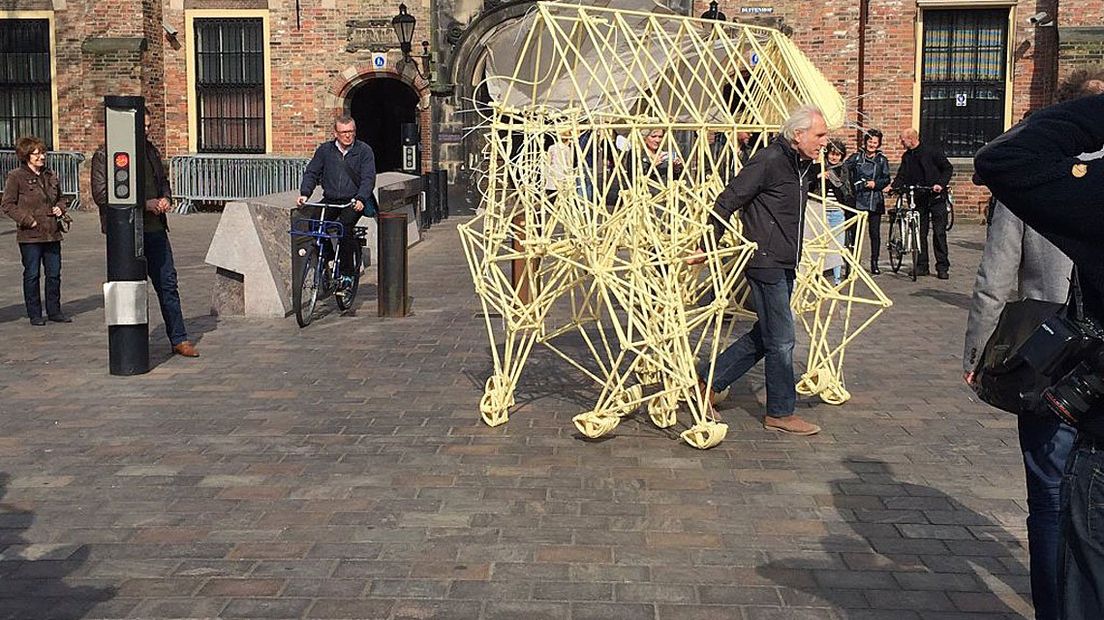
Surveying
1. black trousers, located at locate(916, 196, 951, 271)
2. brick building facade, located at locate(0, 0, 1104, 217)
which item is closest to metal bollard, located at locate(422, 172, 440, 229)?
brick building facade, located at locate(0, 0, 1104, 217)

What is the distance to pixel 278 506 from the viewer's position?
5543mm

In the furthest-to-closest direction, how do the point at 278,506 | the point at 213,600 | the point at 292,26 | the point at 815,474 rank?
the point at 292,26 → the point at 815,474 → the point at 278,506 → the point at 213,600

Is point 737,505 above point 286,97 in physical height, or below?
below

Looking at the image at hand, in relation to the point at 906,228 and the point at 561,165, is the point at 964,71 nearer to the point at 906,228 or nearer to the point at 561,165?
the point at 906,228

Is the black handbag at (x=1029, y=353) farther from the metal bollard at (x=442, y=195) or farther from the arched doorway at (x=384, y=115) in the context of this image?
the arched doorway at (x=384, y=115)

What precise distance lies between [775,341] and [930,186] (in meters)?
8.77

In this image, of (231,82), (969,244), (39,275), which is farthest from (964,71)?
(39,275)

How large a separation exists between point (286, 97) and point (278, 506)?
21827 millimetres

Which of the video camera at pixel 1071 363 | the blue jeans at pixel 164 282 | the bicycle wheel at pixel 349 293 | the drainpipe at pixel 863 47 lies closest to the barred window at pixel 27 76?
the drainpipe at pixel 863 47

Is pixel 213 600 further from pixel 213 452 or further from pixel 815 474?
pixel 815 474

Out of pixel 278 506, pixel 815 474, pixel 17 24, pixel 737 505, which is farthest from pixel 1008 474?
pixel 17 24

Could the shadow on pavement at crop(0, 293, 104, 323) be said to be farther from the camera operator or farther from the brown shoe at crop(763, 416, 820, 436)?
the camera operator

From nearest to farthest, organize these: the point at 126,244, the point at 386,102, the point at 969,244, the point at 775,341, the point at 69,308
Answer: the point at 775,341, the point at 126,244, the point at 69,308, the point at 969,244, the point at 386,102

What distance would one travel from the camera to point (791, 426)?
272 inches
